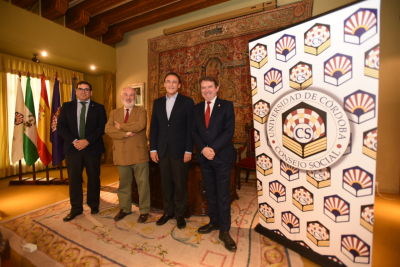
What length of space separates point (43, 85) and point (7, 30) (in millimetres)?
1129

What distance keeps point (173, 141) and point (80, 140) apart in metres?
1.20

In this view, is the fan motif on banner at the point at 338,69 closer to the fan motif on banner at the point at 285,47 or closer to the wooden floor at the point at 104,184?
the fan motif on banner at the point at 285,47

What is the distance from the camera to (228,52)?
14.1 feet

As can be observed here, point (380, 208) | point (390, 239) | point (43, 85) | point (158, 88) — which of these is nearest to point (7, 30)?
point (43, 85)

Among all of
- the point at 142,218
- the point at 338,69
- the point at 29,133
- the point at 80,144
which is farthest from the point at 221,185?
the point at 29,133

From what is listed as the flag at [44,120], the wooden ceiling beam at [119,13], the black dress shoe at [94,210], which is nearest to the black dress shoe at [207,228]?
the black dress shoe at [94,210]

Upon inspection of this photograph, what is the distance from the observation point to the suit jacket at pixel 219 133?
6.08ft

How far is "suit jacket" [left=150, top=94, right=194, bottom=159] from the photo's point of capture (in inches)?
84.8

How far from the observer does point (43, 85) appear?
396 cm

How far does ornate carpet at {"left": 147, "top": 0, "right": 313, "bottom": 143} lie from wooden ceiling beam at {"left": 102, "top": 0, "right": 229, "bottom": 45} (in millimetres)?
461

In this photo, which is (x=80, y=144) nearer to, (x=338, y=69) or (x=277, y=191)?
(x=277, y=191)

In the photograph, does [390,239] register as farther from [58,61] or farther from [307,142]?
[58,61]

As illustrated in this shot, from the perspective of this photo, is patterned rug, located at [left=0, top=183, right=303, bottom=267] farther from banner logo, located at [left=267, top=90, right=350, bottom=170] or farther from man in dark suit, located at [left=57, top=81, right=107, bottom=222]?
banner logo, located at [left=267, top=90, right=350, bottom=170]

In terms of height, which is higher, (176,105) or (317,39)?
(317,39)
